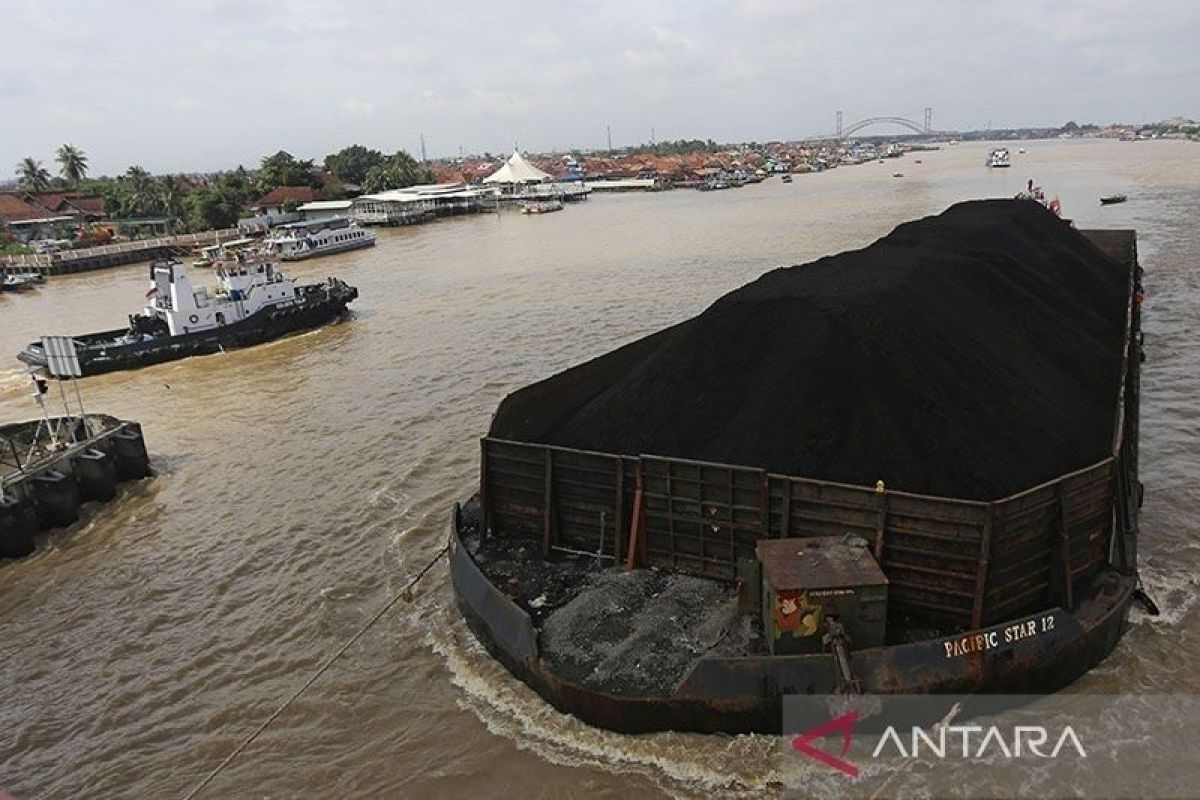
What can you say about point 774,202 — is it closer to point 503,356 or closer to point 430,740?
point 503,356

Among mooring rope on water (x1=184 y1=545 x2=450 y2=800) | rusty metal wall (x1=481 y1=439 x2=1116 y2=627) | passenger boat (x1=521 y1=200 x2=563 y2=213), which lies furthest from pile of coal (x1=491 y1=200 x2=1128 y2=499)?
passenger boat (x1=521 y1=200 x2=563 y2=213)

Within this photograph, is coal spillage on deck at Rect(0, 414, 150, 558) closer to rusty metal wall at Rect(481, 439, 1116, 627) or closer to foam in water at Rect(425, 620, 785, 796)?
rusty metal wall at Rect(481, 439, 1116, 627)

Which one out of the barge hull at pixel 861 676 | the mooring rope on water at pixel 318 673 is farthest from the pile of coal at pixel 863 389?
the mooring rope on water at pixel 318 673

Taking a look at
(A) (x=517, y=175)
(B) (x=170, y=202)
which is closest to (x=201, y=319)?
(B) (x=170, y=202)

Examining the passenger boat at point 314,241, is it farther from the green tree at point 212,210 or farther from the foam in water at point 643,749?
the foam in water at point 643,749

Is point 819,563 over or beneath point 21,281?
beneath

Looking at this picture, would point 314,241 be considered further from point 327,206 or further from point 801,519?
point 801,519

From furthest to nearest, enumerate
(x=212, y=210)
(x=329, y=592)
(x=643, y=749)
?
(x=212, y=210) → (x=329, y=592) → (x=643, y=749)
